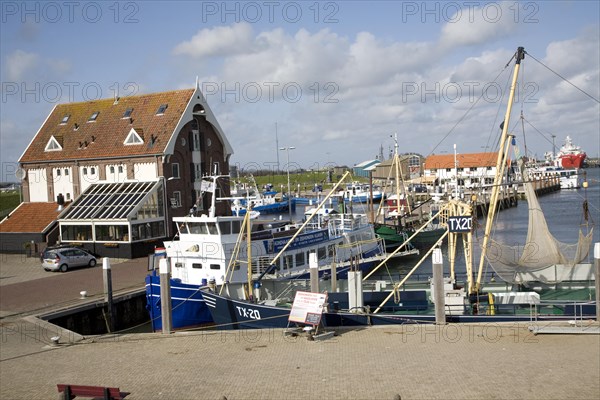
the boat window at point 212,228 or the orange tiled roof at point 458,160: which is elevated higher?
the orange tiled roof at point 458,160

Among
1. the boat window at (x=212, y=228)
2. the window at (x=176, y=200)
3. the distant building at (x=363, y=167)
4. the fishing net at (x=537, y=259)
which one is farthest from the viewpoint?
the distant building at (x=363, y=167)

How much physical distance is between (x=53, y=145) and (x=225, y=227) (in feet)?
97.3

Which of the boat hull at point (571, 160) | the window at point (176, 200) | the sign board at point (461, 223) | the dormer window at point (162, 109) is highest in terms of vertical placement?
the dormer window at point (162, 109)

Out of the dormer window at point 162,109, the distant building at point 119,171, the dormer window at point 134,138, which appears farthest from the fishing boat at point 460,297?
the dormer window at point 162,109

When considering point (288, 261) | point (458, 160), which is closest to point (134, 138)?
point (288, 261)

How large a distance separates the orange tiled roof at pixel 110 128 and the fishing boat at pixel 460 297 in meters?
25.1

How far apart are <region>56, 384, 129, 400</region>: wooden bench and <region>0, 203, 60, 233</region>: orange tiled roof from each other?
36117 mm

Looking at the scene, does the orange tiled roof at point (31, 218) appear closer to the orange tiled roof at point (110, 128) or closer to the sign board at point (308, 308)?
the orange tiled roof at point (110, 128)

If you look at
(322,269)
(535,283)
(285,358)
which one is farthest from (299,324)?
(322,269)

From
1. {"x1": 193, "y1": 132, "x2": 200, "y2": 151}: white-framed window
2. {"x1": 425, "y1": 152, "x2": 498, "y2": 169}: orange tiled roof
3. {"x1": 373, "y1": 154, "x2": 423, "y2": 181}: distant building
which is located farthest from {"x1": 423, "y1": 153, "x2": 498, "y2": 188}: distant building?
{"x1": 193, "y1": 132, "x2": 200, "y2": 151}: white-framed window

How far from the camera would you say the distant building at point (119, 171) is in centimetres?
4350

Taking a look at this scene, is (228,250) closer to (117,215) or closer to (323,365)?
(323,365)

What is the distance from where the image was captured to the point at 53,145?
52188mm

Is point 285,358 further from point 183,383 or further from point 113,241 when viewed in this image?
point 113,241
